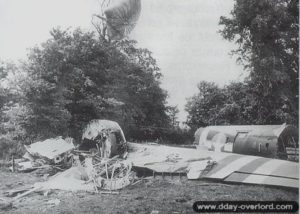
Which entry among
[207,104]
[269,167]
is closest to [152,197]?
[269,167]

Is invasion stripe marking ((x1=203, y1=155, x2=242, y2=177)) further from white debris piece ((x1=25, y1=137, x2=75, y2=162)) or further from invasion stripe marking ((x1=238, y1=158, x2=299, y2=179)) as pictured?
white debris piece ((x1=25, y1=137, x2=75, y2=162))

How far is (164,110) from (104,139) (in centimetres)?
682

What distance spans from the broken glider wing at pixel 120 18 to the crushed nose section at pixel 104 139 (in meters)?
4.22

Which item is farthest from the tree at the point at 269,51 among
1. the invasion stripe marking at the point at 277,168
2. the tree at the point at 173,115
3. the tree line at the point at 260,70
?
the tree at the point at 173,115

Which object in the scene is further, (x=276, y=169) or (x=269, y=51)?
(x=269, y=51)

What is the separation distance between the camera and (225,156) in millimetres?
9938

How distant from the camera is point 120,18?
15.4 meters

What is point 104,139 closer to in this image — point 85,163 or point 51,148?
point 51,148

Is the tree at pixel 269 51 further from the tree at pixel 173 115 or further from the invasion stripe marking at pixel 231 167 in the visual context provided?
the tree at pixel 173 115

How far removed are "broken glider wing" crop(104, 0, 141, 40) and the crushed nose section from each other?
4.22 metres

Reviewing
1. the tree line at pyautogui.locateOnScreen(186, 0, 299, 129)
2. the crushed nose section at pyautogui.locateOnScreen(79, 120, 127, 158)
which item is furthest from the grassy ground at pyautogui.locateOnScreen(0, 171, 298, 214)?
the crushed nose section at pyautogui.locateOnScreen(79, 120, 127, 158)

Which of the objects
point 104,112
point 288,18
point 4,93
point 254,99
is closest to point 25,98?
point 4,93

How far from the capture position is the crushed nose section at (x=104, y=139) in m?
12.7

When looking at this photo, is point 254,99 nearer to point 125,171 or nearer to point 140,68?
point 125,171
